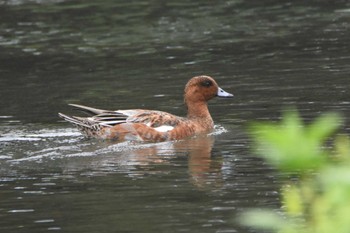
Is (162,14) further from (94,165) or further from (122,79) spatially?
(94,165)

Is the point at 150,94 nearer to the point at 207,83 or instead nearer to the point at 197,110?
the point at 207,83

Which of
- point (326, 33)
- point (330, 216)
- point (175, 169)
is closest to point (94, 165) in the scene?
point (175, 169)

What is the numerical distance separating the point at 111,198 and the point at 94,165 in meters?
1.84

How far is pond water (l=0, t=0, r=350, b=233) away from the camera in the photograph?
8.07m

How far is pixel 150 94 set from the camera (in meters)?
15.0

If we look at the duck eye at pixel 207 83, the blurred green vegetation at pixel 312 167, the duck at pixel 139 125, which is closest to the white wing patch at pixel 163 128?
the duck at pixel 139 125

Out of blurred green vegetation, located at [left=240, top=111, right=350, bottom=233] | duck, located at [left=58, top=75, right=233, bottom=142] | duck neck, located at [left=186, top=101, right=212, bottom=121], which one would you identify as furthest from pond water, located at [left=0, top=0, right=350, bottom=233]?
blurred green vegetation, located at [left=240, top=111, right=350, bottom=233]

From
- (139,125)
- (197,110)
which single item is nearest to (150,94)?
(197,110)

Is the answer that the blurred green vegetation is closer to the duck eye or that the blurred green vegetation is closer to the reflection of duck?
the reflection of duck

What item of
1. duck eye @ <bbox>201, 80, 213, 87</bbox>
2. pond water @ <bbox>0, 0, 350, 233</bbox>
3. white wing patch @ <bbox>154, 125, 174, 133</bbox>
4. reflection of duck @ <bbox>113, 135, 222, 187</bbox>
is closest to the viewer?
pond water @ <bbox>0, 0, 350, 233</bbox>

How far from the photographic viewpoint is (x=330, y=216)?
2656 mm

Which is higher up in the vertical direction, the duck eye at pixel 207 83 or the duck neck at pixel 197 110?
the duck eye at pixel 207 83

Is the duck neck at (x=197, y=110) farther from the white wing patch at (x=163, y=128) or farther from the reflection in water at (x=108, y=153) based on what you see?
the white wing patch at (x=163, y=128)

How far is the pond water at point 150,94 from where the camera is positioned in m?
8.07
